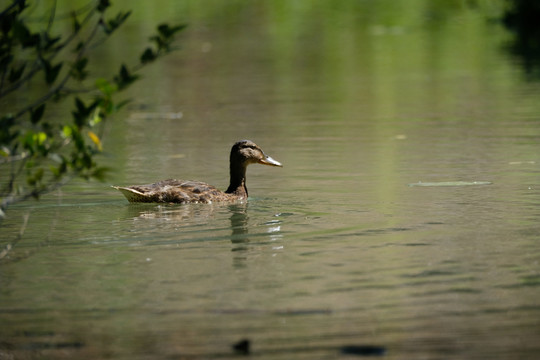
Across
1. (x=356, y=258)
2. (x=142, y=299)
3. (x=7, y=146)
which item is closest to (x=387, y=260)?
(x=356, y=258)

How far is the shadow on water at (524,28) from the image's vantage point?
28094 millimetres

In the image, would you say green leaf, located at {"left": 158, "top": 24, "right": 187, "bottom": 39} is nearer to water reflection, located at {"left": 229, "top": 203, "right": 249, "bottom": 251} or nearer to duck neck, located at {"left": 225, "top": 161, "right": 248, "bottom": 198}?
water reflection, located at {"left": 229, "top": 203, "right": 249, "bottom": 251}

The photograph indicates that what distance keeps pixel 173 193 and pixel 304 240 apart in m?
2.59

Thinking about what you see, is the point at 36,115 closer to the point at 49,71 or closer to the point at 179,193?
the point at 49,71

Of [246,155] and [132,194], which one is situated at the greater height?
[246,155]

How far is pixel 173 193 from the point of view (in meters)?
11.0

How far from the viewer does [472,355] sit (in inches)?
223

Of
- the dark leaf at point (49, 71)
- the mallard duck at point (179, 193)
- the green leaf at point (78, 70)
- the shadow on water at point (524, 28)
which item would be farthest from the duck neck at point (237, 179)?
the shadow on water at point (524, 28)

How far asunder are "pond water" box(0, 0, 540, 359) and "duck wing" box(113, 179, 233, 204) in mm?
136

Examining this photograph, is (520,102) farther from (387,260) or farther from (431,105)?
(387,260)

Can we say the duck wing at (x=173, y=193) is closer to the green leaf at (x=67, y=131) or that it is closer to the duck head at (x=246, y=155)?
the duck head at (x=246, y=155)

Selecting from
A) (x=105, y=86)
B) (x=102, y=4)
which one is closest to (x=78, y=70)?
(x=105, y=86)

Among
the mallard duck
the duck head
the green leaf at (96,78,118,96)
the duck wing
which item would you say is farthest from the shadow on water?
the green leaf at (96,78,118,96)

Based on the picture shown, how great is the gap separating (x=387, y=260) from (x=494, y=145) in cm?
679
